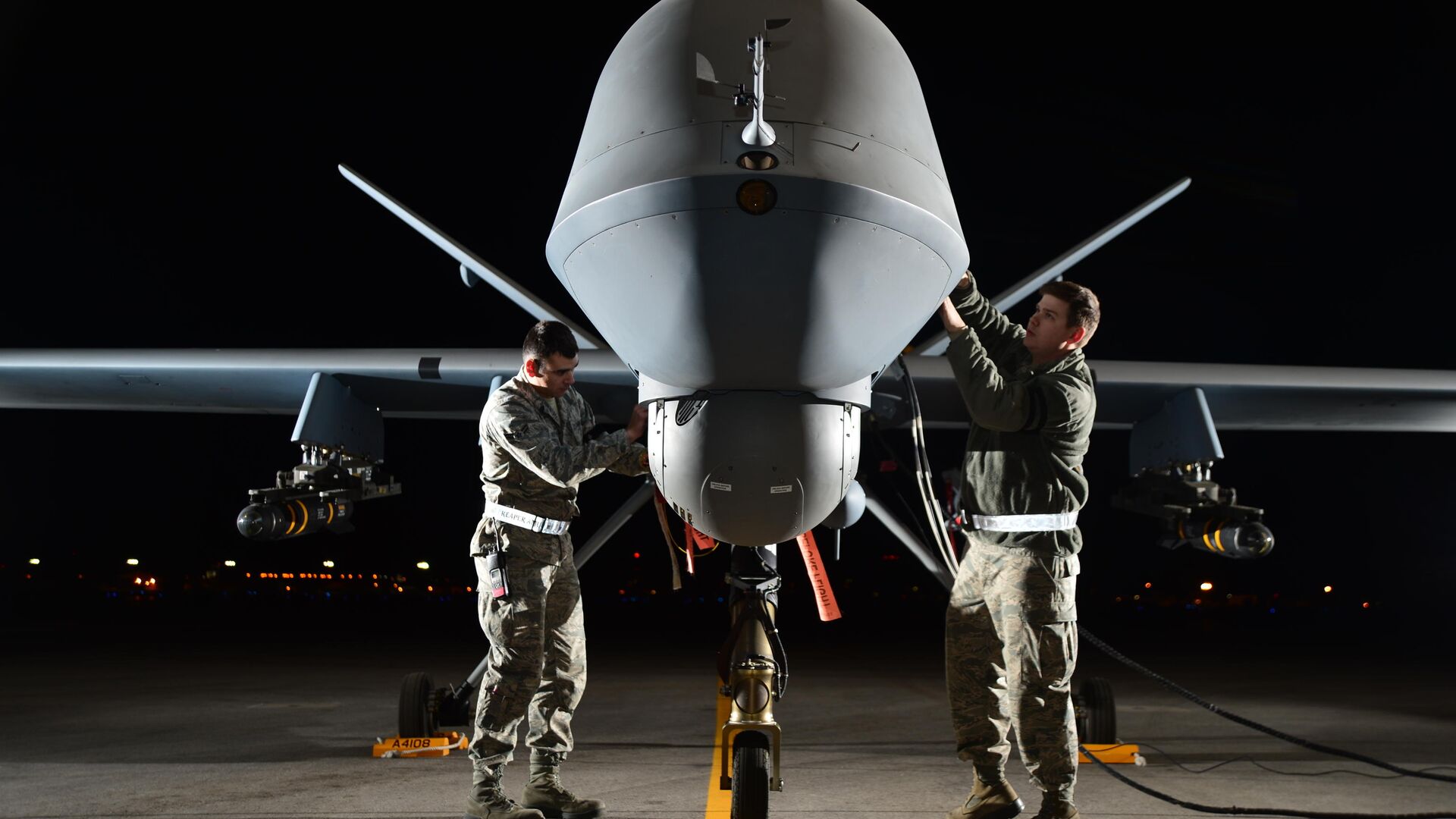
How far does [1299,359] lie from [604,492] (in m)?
20.0

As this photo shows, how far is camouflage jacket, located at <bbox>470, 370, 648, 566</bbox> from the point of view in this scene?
3.63 meters

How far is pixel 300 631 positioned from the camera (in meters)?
13.8

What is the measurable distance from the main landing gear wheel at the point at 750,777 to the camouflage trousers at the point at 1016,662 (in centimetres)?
69

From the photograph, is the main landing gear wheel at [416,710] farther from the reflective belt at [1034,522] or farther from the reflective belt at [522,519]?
the reflective belt at [1034,522]

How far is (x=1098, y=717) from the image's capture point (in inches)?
201

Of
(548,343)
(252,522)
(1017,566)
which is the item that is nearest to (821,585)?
(1017,566)

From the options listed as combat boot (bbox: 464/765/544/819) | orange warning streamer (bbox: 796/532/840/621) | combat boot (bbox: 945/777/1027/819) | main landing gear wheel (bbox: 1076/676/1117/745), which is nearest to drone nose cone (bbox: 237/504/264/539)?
combat boot (bbox: 464/765/544/819)

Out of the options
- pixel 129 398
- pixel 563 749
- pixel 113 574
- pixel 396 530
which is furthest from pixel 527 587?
pixel 396 530

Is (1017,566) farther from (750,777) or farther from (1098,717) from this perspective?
(1098,717)

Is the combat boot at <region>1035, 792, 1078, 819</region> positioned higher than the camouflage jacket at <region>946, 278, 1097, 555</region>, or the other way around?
the camouflage jacket at <region>946, 278, 1097, 555</region>

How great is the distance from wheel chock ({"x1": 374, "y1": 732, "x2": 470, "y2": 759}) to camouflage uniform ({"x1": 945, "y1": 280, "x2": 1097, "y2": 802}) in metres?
2.97

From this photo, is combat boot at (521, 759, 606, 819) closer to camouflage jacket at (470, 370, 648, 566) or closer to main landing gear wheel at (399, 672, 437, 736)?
camouflage jacket at (470, 370, 648, 566)

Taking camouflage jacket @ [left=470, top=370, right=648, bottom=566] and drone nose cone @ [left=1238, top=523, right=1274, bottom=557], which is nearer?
camouflage jacket @ [left=470, top=370, right=648, bottom=566]

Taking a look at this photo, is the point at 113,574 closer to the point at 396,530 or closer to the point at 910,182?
the point at 396,530
